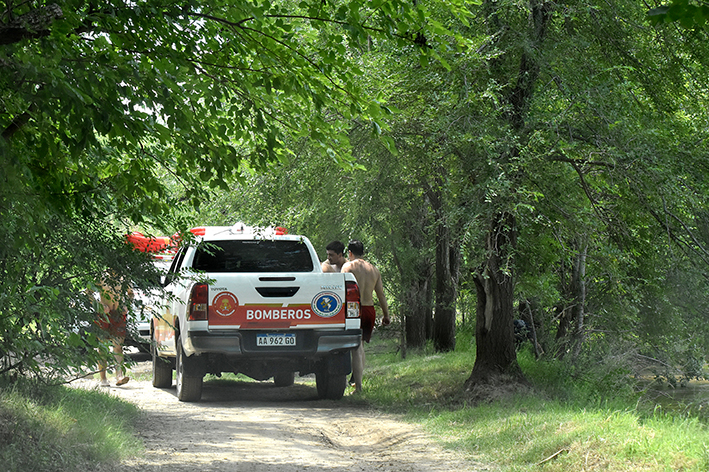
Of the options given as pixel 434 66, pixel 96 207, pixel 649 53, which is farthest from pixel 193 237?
pixel 649 53

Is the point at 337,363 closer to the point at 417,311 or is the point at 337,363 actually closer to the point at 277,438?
the point at 277,438

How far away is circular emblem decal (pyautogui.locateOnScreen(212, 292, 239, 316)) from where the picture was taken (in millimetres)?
9305

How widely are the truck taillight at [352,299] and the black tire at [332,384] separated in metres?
1.05

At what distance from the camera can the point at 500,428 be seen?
777 cm

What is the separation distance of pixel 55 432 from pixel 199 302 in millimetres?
3223

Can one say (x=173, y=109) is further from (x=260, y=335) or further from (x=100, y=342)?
(x=260, y=335)

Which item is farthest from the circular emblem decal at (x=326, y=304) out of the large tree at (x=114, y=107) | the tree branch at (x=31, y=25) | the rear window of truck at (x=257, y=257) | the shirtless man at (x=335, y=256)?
the tree branch at (x=31, y=25)

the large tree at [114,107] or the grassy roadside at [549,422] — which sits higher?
the large tree at [114,107]

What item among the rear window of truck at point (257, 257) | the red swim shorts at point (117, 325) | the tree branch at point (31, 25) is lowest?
the red swim shorts at point (117, 325)

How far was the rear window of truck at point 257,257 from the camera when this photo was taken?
10.4m

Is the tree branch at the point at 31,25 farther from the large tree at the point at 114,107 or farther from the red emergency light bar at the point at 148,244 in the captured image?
the red emergency light bar at the point at 148,244

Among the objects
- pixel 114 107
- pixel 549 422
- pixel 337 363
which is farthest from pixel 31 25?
pixel 337 363

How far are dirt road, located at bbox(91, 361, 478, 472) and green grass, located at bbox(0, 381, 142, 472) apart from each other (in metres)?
0.26

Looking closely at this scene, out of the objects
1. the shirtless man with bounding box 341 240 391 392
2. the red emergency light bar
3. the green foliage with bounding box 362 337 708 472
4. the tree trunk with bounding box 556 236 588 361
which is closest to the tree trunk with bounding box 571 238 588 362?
the tree trunk with bounding box 556 236 588 361
